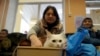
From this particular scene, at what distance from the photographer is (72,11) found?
9.82 ft

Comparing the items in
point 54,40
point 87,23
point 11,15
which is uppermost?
point 11,15

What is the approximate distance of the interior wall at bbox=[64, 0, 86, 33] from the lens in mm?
2911

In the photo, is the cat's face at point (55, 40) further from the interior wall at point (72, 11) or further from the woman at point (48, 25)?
the interior wall at point (72, 11)

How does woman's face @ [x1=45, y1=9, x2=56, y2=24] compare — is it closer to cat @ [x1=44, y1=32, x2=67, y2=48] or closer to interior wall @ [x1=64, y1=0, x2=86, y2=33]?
cat @ [x1=44, y1=32, x2=67, y2=48]

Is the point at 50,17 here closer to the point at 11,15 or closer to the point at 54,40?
the point at 54,40

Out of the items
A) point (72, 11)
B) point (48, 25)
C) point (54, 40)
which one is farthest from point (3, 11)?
point (54, 40)

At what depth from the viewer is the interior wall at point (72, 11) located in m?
2.91

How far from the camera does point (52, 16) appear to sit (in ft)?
3.84

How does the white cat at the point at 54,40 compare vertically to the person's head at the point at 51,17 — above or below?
below

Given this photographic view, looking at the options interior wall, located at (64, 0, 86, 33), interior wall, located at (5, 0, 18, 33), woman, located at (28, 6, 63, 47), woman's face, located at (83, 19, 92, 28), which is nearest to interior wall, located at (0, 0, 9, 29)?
interior wall, located at (5, 0, 18, 33)

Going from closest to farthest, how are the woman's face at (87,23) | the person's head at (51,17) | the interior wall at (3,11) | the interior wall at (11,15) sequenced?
the person's head at (51,17) < the woman's face at (87,23) < the interior wall at (3,11) < the interior wall at (11,15)

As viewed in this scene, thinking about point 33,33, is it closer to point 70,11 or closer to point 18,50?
point 18,50

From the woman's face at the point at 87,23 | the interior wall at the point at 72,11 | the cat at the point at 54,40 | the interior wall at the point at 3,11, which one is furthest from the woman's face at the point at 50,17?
the interior wall at the point at 3,11

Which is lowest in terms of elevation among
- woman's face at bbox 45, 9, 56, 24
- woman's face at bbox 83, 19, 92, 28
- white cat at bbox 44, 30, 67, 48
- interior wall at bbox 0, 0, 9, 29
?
white cat at bbox 44, 30, 67, 48
